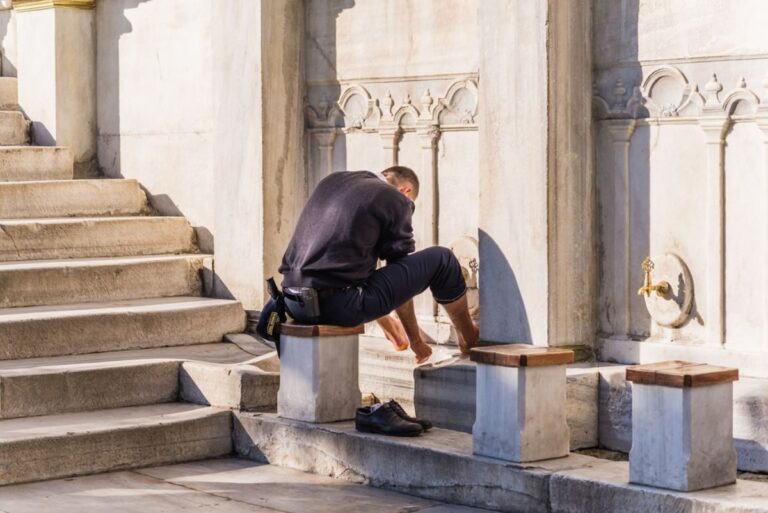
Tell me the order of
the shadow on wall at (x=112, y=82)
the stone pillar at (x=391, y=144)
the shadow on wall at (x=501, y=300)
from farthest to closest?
the shadow on wall at (x=112, y=82)
the stone pillar at (x=391, y=144)
the shadow on wall at (x=501, y=300)

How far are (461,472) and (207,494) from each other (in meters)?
1.31

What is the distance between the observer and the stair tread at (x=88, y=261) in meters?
9.97

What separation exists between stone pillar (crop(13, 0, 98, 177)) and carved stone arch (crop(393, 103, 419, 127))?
3.41 metres

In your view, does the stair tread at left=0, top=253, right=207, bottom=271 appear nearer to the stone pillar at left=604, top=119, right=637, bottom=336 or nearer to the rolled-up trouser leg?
the rolled-up trouser leg

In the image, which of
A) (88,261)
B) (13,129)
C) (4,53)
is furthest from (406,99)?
(4,53)

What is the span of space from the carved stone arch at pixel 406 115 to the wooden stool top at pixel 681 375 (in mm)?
3245

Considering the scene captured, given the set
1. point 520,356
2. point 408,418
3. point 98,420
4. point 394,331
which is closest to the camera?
point 520,356

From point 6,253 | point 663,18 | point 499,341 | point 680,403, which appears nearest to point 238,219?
point 6,253

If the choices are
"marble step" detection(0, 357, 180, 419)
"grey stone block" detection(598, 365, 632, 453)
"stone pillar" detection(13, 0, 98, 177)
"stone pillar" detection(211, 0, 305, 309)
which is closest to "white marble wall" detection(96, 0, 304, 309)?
"stone pillar" detection(211, 0, 305, 309)

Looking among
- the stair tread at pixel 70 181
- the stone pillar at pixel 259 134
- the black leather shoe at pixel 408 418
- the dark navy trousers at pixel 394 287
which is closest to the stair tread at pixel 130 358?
the stone pillar at pixel 259 134

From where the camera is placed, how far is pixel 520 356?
7.13 metres

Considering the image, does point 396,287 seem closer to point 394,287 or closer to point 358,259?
point 394,287

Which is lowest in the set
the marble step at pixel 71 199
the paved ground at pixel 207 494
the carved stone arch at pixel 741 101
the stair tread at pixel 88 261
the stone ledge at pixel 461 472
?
the paved ground at pixel 207 494

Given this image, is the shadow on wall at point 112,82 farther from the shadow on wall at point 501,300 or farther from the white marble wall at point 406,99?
the shadow on wall at point 501,300
